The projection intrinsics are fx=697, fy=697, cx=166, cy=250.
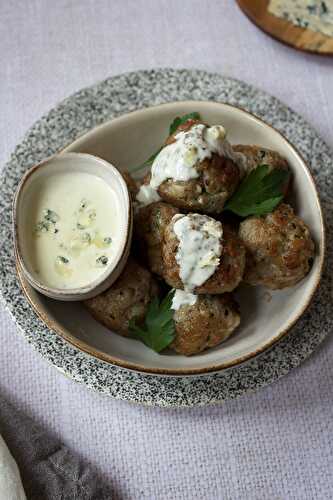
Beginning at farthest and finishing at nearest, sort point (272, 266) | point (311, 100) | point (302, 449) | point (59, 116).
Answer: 1. point (311, 100)
2. point (59, 116)
3. point (302, 449)
4. point (272, 266)

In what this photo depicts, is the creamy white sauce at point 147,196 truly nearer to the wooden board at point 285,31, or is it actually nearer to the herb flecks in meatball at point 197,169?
the herb flecks in meatball at point 197,169

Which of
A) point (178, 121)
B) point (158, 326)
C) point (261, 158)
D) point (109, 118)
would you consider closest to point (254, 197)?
point (261, 158)

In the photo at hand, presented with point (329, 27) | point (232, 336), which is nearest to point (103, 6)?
point (329, 27)

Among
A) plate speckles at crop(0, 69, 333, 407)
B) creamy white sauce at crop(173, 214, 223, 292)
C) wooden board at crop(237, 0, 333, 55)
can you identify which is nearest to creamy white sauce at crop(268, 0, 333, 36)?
wooden board at crop(237, 0, 333, 55)

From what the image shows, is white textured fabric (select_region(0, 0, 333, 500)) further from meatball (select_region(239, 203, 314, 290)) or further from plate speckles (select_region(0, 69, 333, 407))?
meatball (select_region(239, 203, 314, 290))

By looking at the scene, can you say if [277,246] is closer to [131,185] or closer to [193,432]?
[131,185]

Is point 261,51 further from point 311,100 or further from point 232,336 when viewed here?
point 232,336
